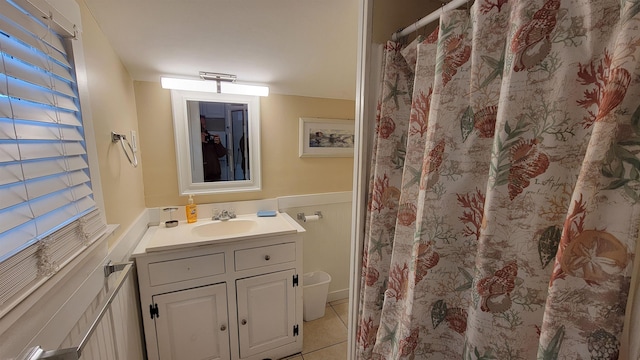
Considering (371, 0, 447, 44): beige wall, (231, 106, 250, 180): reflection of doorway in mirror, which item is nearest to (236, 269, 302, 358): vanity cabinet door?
(231, 106, 250, 180): reflection of doorway in mirror

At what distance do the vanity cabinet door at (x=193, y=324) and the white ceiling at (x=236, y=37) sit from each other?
51.9 inches

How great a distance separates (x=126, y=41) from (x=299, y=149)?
3.99 feet

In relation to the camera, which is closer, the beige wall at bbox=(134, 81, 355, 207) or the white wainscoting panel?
the beige wall at bbox=(134, 81, 355, 207)

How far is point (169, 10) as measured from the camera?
107 centimetres

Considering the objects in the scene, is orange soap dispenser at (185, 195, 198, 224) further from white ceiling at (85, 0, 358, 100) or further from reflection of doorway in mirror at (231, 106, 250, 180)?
white ceiling at (85, 0, 358, 100)

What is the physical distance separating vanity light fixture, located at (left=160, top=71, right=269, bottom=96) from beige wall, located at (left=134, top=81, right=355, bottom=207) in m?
0.13

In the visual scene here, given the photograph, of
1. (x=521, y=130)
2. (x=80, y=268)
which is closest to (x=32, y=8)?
(x=80, y=268)

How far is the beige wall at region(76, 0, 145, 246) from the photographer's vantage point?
0.97m

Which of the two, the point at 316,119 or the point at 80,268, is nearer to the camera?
the point at 80,268

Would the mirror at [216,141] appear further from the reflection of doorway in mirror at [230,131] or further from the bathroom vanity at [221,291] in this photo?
the bathroom vanity at [221,291]

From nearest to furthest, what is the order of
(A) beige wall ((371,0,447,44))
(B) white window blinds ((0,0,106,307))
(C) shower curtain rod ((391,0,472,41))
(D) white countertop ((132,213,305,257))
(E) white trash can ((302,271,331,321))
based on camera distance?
(B) white window blinds ((0,0,106,307)) < (C) shower curtain rod ((391,0,472,41)) < (A) beige wall ((371,0,447,44)) < (D) white countertop ((132,213,305,257)) < (E) white trash can ((302,271,331,321))

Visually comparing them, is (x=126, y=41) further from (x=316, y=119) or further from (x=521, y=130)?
(x=521, y=130)

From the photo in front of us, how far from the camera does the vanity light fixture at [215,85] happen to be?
1572mm

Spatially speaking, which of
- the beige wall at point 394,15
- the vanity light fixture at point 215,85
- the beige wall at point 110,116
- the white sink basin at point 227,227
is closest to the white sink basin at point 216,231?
the white sink basin at point 227,227
